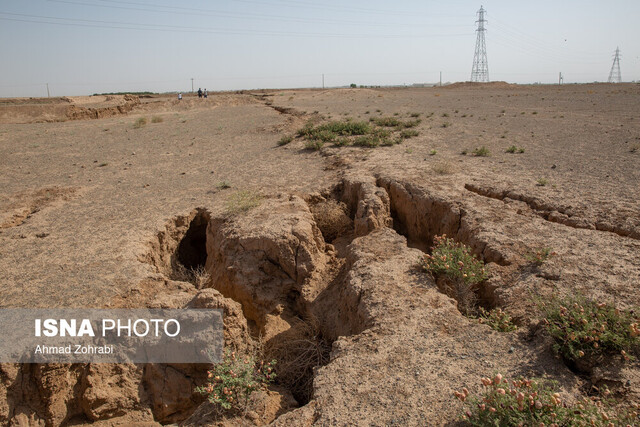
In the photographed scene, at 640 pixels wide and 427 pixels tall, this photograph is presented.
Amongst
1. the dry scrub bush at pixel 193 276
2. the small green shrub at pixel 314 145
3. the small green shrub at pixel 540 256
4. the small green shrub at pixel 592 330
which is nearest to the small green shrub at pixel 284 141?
the small green shrub at pixel 314 145

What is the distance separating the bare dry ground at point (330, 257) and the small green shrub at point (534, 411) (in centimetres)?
25

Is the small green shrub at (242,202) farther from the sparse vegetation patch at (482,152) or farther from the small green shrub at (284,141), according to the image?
the sparse vegetation patch at (482,152)

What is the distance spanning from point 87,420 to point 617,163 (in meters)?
9.73

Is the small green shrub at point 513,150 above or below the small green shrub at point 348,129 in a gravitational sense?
below

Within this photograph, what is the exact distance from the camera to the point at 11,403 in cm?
347

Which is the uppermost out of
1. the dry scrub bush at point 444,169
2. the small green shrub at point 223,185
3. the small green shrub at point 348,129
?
the small green shrub at point 348,129

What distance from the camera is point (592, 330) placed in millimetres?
3047

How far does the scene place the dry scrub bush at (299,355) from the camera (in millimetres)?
4066

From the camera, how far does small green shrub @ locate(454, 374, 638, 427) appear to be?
2.30 meters

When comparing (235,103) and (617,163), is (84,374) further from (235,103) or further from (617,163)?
(235,103)

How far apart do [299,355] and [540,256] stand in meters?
2.85

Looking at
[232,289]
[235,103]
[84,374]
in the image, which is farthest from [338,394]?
[235,103]

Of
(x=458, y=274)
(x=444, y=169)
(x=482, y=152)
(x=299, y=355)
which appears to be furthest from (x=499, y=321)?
(x=482, y=152)

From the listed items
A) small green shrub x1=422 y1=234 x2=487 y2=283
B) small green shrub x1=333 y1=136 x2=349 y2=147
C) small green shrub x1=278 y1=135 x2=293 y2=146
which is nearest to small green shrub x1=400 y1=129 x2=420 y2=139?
small green shrub x1=333 y1=136 x2=349 y2=147
